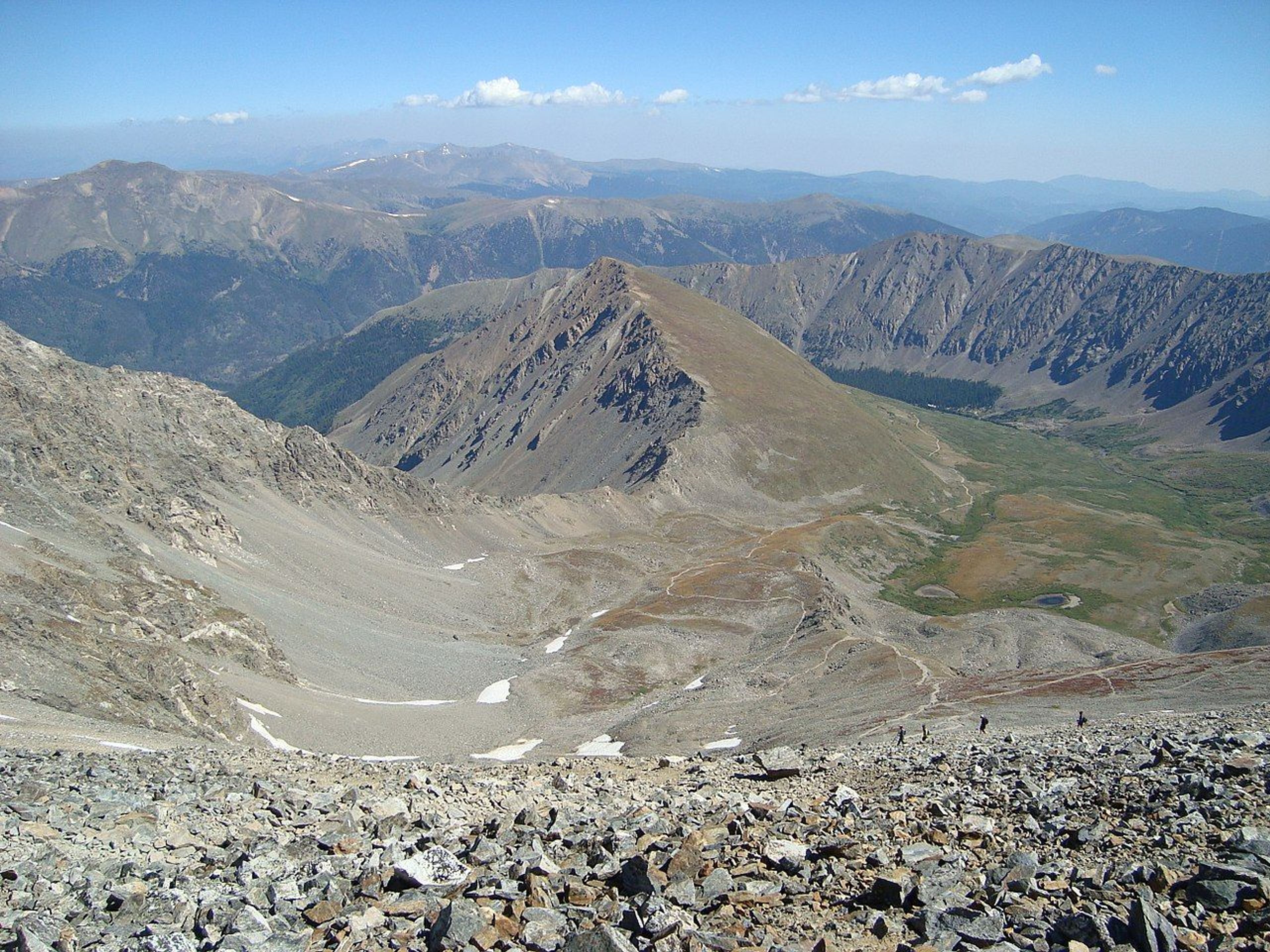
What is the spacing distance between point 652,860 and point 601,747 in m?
51.0

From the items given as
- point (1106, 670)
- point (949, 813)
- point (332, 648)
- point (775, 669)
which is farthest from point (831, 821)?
point (332, 648)

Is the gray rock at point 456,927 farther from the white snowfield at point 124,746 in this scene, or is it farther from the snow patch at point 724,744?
the snow patch at point 724,744

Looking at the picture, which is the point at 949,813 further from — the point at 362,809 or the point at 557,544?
the point at 557,544

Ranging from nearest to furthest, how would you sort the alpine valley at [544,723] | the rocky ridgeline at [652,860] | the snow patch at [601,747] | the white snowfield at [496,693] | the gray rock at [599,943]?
the gray rock at [599,943] < the rocky ridgeline at [652,860] < the alpine valley at [544,723] < the snow patch at [601,747] < the white snowfield at [496,693]

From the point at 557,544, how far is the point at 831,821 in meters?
121

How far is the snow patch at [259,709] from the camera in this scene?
6206 cm

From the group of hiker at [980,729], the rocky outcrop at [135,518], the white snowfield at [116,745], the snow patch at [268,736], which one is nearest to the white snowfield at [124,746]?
the white snowfield at [116,745]

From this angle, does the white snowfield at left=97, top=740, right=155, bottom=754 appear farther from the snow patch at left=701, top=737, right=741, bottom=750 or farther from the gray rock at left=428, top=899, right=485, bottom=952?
the snow patch at left=701, top=737, right=741, bottom=750

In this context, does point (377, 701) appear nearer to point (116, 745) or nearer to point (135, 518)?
point (135, 518)

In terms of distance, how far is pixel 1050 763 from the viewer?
32.7 meters

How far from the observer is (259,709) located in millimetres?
62844

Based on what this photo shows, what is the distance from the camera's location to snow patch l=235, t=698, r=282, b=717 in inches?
2443

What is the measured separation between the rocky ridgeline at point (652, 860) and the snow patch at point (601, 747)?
115ft

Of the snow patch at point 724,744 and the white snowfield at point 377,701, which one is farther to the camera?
the white snowfield at point 377,701
